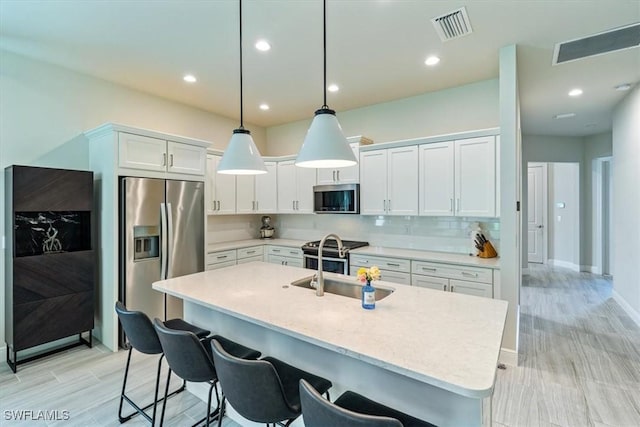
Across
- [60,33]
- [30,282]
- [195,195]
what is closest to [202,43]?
[60,33]

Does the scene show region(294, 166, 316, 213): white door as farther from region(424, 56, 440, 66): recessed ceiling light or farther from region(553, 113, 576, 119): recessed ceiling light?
region(553, 113, 576, 119): recessed ceiling light

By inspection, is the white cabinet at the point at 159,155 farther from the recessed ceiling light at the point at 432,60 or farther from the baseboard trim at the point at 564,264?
the baseboard trim at the point at 564,264

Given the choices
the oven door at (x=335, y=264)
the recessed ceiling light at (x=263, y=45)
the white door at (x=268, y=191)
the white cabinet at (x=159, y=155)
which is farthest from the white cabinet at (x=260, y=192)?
the recessed ceiling light at (x=263, y=45)

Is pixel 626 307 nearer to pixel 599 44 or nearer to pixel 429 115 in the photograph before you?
pixel 599 44

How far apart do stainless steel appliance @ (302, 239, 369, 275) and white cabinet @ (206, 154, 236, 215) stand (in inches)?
53.1

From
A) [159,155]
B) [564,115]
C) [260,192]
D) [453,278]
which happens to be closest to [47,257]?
[159,155]

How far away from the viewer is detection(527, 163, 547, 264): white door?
764 cm

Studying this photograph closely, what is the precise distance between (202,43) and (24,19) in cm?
133

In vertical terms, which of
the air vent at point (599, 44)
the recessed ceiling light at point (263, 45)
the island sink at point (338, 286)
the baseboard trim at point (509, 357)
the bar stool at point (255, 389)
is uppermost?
the recessed ceiling light at point (263, 45)

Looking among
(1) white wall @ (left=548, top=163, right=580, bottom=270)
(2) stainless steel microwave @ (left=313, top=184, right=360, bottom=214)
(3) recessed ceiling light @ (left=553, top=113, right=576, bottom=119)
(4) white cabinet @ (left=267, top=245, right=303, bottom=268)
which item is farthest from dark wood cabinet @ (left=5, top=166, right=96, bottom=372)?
(1) white wall @ (left=548, top=163, right=580, bottom=270)

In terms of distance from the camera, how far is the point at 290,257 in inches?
182

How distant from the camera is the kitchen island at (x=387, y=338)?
1.19 metres

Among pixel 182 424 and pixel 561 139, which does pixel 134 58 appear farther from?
pixel 561 139

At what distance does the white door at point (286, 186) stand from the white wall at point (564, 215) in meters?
6.20
